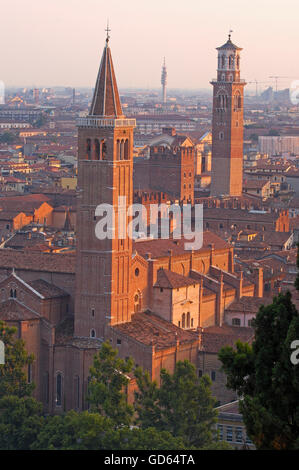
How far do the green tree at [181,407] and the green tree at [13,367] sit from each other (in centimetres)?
234

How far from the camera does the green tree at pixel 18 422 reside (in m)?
22.1

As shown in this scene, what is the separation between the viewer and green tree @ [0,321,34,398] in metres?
23.4

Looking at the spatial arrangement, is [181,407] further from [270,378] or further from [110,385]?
[270,378]

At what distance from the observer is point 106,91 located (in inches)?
1013

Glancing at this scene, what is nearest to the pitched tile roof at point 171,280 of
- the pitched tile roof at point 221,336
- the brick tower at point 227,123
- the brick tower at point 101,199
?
the pitched tile roof at point 221,336

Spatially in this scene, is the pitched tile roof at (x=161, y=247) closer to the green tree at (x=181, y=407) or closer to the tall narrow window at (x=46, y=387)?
the tall narrow window at (x=46, y=387)

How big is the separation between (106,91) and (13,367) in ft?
19.3

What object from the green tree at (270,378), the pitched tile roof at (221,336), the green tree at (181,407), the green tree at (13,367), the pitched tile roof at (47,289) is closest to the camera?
the green tree at (270,378)

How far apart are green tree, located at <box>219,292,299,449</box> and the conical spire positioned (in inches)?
468

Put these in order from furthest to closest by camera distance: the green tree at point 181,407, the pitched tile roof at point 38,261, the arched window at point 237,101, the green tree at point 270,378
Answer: the arched window at point 237,101 < the pitched tile roof at point 38,261 < the green tree at point 181,407 < the green tree at point 270,378

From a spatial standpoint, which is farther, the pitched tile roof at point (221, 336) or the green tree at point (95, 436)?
the pitched tile roof at point (221, 336)
